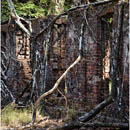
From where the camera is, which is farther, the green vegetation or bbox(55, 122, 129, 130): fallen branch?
the green vegetation

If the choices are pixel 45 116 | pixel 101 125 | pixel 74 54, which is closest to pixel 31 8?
pixel 74 54

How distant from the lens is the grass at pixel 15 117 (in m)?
7.31

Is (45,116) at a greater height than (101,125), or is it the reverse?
(101,125)

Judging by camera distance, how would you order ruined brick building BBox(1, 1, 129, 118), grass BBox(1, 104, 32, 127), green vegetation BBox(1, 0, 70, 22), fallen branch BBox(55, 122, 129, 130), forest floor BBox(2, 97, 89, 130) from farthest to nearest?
green vegetation BBox(1, 0, 70, 22) → grass BBox(1, 104, 32, 127) → ruined brick building BBox(1, 1, 129, 118) → forest floor BBox(2, 97, 89, 130) → fallen branch BBox(55, 122, 129, 130)

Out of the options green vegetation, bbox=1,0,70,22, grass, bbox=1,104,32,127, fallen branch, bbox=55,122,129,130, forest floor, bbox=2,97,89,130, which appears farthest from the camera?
green vegetation, bbox=1,0,70,22

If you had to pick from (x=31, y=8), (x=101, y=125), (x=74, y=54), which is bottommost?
(x=101, y=125)

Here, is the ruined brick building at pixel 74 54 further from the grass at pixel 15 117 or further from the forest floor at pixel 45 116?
the grass at pixel 15 117

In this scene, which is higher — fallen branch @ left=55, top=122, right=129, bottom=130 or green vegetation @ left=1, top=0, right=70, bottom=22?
green vegetation @ left=1, top=0, right=70, bottom=22

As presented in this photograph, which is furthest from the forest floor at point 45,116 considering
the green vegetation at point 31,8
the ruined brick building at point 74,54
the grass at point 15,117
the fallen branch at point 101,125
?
the green vegetation at point 31,8

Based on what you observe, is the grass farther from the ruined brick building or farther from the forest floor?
the ruined brick building

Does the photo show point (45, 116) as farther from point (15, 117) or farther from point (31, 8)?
point (31, 8)

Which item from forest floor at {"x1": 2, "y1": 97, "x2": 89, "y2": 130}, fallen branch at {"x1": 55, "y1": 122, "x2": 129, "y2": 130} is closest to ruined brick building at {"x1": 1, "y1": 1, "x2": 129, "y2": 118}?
forest floor at {"x1": 2, "y1": 97, "x2": 89, "y2": 130}

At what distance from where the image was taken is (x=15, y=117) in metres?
7.53

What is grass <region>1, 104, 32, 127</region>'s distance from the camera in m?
7.31
